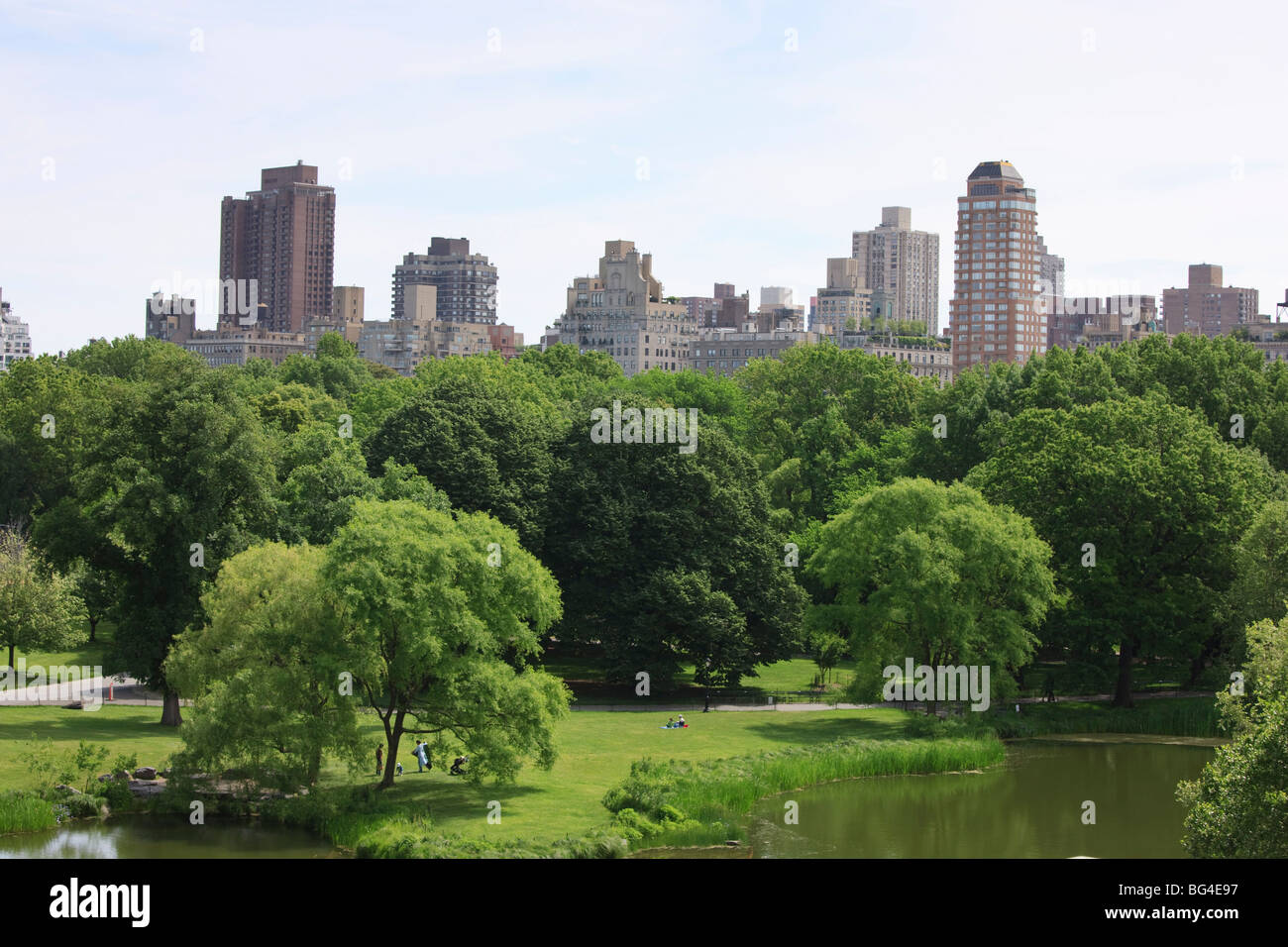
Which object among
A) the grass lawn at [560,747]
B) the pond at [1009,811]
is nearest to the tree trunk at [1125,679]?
the pond at [1009,811]

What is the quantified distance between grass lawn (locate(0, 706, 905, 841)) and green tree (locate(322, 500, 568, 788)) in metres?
1.27

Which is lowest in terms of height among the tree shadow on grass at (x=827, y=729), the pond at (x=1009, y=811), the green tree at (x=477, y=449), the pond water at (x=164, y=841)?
the pond at (x=1009, y=811)

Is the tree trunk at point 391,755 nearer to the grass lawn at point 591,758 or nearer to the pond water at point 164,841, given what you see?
the grass lawn at point 591,758

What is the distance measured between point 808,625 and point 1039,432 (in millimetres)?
15229

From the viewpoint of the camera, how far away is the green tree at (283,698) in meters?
36.6

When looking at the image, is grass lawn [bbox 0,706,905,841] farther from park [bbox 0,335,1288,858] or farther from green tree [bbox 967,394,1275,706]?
green tree [bbox 967,394,1275,706]

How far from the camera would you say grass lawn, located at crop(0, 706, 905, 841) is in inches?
1447

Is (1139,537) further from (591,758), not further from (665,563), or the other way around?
(591,758)

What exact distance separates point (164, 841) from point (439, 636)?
783 cm

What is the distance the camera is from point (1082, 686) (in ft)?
184

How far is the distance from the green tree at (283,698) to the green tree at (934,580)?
806 inches

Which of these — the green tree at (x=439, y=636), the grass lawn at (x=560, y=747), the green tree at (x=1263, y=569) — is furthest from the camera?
the green tree at (x=1263, y=569)

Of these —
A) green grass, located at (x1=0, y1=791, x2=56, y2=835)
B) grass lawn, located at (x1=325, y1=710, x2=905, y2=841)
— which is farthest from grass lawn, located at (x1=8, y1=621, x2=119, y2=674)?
green grass, located at (x1=0, y1=791, x2=56, y2=835)

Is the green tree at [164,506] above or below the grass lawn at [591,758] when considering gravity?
above
